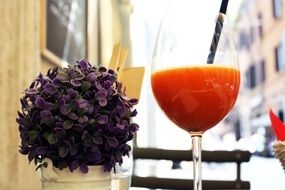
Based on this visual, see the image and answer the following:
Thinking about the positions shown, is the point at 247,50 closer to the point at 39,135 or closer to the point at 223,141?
the point at 223,141

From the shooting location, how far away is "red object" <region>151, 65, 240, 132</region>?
1.99 feet

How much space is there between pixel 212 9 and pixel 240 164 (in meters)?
0.81

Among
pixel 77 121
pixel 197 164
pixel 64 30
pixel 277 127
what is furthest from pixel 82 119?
pixel 64 30

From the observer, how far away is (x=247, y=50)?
4.53 metres

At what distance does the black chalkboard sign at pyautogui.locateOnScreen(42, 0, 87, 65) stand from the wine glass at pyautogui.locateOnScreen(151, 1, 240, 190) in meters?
1.11

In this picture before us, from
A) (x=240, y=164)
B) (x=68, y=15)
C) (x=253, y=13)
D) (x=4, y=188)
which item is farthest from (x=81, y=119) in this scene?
(x=253, y=13)

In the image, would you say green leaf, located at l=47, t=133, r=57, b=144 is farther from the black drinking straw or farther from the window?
the window

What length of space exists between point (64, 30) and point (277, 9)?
2.92 metres

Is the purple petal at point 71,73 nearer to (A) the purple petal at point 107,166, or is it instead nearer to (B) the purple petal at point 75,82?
(B) the purple petal at point 75,82

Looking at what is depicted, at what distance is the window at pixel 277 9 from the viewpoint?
13.5ft

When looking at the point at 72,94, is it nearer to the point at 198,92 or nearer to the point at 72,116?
the point at 72,116

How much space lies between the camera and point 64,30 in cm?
196

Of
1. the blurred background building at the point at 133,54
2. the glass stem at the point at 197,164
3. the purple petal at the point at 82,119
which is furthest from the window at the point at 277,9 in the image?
the purple petal at the point at 82,119

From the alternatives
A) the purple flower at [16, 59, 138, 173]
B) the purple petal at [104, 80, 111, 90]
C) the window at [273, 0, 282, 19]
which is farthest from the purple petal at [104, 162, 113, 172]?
the window at [273, 0, 282, 19]
